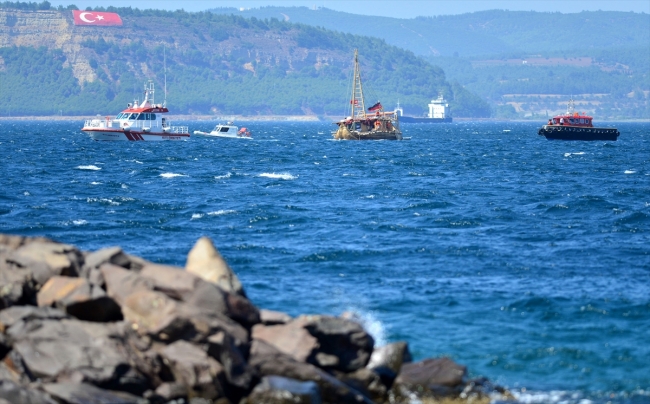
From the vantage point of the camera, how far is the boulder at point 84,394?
42.1 ft

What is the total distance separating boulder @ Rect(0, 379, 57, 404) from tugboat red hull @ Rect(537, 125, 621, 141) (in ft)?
371

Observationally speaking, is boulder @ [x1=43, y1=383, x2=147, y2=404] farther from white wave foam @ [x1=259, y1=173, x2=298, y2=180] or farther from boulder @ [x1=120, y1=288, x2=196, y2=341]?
white wave foam @ [x1=259, y1=173, x2=298, y2=180]

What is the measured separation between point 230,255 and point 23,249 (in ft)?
34.9

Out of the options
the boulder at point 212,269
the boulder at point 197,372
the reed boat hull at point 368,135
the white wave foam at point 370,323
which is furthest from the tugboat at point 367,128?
the boulder at point 197,372

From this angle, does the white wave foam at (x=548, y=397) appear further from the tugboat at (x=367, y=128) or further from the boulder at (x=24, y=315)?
the tugboat at (x=367, y=128)

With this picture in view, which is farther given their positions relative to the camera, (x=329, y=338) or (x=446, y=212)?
(x=446, y=212)

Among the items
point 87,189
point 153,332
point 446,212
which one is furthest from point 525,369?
point 87,189

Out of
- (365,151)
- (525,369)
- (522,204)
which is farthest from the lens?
(365,151)

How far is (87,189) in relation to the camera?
154 feet

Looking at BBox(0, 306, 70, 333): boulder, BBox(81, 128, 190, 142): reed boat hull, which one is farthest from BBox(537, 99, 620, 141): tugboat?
BBox(0, 306, 70, 333): boulder

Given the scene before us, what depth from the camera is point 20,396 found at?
1250cm

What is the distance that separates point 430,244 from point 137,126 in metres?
75.4

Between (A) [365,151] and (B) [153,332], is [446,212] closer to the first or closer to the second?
(B) [153,332]

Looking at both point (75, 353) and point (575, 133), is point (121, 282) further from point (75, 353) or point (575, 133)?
point (575, 133)
